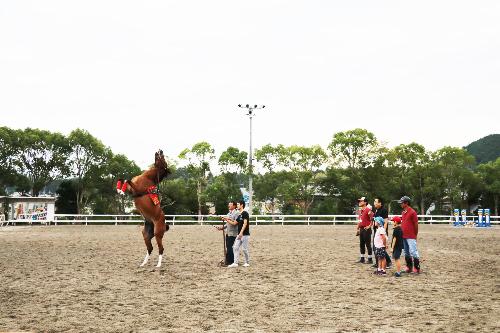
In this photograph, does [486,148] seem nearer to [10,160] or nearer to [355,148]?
[355,148]

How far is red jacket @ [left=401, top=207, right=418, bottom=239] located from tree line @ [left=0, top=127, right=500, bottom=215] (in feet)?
132

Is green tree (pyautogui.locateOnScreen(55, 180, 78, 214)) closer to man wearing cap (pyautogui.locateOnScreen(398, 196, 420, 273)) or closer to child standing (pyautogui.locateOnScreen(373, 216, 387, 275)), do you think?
child standing (pyautogui.locateOnScreen(373, 216, 387, 275))

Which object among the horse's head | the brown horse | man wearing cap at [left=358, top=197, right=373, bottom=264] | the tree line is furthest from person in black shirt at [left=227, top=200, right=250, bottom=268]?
the tree line

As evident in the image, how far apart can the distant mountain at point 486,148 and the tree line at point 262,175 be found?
225ft

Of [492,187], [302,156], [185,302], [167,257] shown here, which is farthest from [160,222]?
[492,187]

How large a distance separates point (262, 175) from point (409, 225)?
153 feet

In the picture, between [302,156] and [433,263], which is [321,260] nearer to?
[433,263]

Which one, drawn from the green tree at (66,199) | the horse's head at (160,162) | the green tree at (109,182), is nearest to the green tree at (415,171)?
the green tree at (109,182)

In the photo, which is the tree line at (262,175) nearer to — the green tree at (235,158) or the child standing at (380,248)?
the green tree at (235,158)

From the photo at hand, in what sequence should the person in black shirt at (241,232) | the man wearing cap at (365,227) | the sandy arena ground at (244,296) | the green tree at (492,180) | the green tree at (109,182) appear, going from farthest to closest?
1. the green tree at (492,180)
2. the green tree at (109,182)
3. the man wearing cap at (365,227)
4. the person in black shirt at (241,232)
5. the sandy arena ground at (244,296)

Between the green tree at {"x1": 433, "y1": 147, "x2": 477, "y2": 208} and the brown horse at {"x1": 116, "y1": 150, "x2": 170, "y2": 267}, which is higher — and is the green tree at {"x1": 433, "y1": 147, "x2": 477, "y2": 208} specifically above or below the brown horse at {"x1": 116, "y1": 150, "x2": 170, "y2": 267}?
above

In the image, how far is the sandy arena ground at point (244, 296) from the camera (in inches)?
228

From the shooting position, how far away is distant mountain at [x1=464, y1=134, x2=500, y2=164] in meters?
122

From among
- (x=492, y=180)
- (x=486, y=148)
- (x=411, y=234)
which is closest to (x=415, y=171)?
(x=492, y=180)
